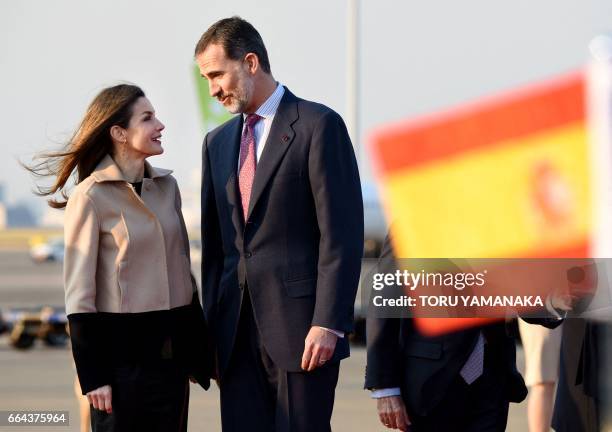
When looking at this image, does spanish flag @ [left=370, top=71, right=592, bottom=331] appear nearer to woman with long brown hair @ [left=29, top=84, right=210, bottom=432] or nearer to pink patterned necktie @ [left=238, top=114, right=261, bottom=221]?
pink patterned necktie @ [left=238, top=114, right=261, bottom=221]

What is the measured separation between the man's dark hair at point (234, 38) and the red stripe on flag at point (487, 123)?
160 inches

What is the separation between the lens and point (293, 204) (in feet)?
12.0

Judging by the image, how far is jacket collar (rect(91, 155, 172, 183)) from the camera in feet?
12.2

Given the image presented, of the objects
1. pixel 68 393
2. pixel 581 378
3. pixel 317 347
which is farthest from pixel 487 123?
pixel 317 347

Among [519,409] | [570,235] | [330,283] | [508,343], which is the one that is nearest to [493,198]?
[519,409]

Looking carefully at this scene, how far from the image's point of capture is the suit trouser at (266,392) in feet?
12.0

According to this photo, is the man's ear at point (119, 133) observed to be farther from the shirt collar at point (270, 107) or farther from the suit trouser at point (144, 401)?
the suit trouser at point (144, 401)

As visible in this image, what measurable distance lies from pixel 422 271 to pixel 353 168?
49 centimetres

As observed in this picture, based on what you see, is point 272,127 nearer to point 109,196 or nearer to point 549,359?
point 109,196

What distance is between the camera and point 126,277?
3.68 metres

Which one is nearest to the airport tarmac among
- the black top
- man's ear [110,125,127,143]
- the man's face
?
the black top

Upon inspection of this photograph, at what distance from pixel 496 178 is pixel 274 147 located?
3926 millimetres

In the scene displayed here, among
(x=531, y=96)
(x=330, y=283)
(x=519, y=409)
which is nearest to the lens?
(x=330, y=283)
